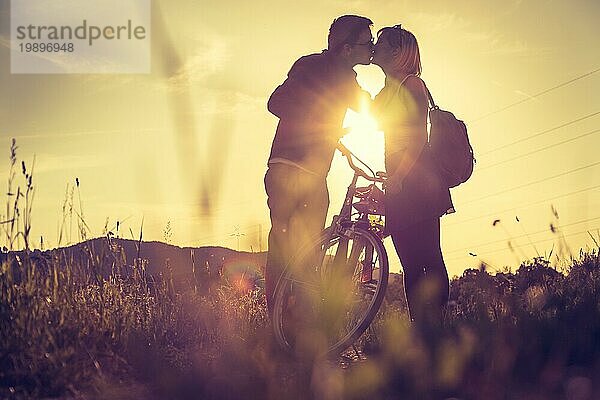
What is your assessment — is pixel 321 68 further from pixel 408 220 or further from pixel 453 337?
pixel 453 337

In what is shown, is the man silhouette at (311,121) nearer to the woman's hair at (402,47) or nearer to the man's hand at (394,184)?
the woman's hair at (402,47)

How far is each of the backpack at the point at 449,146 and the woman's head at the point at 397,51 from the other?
0.81ft

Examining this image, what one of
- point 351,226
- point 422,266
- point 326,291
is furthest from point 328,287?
point 422,266

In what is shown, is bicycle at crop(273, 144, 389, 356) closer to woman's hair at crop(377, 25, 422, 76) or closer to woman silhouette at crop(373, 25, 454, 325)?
woman silhouette at crop(373, 25, 454, 325)

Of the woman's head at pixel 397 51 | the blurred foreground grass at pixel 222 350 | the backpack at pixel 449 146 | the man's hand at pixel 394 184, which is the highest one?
the woman's head at pixel 397 51

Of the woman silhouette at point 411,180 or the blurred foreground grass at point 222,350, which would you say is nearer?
the blurred foreground grass at point 222,350

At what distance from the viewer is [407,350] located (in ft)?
17.0

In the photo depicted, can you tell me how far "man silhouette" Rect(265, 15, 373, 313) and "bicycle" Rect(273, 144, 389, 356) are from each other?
0.19m

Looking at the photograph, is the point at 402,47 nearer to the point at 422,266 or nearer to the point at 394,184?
the point at 394,184

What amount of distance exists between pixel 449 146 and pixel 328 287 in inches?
57.3

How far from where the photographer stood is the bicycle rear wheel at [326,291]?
557 centimetres

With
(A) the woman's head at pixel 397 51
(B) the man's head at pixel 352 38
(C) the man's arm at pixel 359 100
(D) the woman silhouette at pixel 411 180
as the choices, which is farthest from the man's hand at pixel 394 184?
(B) the man's head at pixel 352 38

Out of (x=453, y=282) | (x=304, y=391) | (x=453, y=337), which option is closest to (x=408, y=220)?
(x=453, y=337)

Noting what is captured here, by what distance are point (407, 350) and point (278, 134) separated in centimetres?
199
